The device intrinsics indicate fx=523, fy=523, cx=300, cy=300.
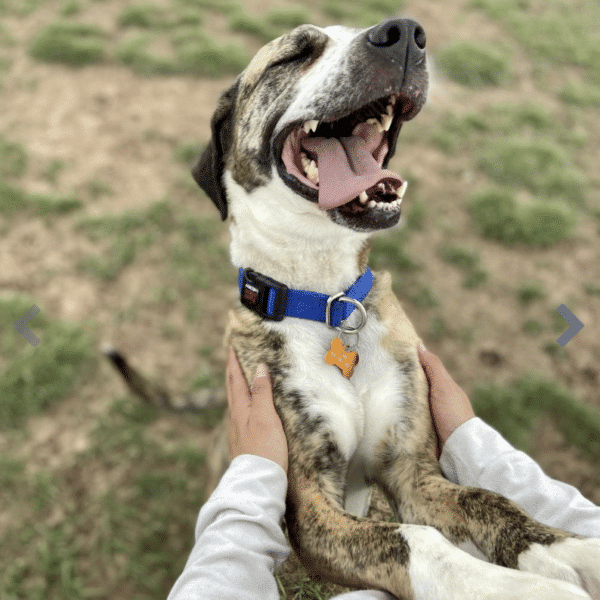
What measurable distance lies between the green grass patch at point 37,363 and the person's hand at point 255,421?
2.07 m

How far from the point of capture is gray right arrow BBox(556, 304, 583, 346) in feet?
13.7

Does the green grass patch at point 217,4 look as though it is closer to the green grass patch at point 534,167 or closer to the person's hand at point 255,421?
the green grass patch at point 534,167

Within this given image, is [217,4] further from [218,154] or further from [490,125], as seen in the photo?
[218,154]

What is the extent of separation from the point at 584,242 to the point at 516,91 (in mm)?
2688

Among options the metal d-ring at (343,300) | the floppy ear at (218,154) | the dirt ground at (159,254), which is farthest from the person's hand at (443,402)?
the dirt ground at (159,254)

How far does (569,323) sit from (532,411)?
0.99 meters

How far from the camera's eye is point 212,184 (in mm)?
2604

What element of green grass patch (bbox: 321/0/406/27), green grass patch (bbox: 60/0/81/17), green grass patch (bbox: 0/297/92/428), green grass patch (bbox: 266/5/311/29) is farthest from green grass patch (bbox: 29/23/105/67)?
green grass patch (bbox: 0/297/92/428)

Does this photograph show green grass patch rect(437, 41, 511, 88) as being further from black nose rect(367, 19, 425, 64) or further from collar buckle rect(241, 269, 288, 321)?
collar buckle rect(241, 269, 288, 321)

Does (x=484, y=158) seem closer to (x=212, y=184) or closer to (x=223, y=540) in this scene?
(x=212, y=184)

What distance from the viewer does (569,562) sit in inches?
60.6

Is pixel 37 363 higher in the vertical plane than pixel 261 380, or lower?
lower

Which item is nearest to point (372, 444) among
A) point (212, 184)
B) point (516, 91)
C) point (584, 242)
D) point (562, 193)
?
point (212, 184)

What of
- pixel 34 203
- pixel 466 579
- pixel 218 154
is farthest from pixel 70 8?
pixel 466 579
